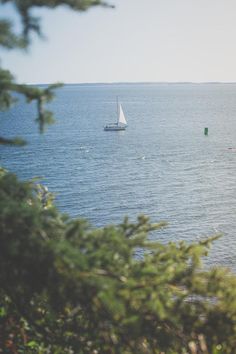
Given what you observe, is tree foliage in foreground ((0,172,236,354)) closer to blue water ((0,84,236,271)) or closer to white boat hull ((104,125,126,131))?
blue water ((0,84,236,271))

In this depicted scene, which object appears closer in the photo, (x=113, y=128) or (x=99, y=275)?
(x=99, y=275)

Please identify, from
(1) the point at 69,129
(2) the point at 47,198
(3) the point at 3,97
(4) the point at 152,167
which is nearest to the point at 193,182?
(4) the point at 152,167

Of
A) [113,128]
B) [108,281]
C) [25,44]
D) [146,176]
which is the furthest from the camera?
[113,128]

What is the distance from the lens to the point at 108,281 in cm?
519

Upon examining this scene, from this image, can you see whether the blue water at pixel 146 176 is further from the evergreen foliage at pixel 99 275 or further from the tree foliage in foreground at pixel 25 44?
the tree foliage in foreground at pixel 25 44

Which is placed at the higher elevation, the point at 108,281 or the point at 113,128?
the point at 108,281

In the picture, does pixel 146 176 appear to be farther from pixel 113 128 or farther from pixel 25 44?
pixel 25 44

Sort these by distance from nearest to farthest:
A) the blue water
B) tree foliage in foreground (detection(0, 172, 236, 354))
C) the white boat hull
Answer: tree foliage in foreground (detection(0, 172, 236, 354))
the blue water
the white boat hull

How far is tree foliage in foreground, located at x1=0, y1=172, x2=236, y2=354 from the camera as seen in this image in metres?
5.25

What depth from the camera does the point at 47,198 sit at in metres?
9.63

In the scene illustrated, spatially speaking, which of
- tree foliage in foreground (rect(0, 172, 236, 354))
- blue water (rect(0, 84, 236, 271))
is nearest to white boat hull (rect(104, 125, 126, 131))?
blue water (rect(0, 84, 236, 271))

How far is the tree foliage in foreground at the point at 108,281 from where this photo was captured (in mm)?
5254

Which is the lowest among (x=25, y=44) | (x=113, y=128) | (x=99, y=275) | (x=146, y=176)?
(x=146, y=176)

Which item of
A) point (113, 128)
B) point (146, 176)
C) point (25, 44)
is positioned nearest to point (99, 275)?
point (25, 44)
